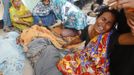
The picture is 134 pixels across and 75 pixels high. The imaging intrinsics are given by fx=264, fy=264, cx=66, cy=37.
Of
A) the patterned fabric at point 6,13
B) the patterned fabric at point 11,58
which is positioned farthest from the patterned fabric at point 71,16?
the patterned fabric at point 6,13

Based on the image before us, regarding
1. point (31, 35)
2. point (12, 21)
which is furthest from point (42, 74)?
point (12, 21)

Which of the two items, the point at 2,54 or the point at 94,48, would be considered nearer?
the point at 94,48

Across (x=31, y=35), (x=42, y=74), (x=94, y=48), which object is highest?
(x=94, y=48)

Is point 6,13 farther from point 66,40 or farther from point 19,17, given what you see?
point 66,40

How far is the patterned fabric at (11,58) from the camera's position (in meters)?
2.21

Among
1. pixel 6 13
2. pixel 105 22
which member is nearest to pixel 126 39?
pixel 105 22

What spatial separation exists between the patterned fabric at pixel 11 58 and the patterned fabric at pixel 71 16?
595 mm

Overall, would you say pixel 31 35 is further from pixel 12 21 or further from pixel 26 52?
pixel 12 21

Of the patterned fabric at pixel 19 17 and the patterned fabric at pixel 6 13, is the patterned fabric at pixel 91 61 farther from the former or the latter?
the patterned fabric at pixel 6 13

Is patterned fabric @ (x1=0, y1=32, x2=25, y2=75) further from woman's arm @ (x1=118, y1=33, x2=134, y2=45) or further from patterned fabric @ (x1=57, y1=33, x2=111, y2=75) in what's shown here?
woman's arm @ (x1=118, y1=33, x2=134, y2=45)

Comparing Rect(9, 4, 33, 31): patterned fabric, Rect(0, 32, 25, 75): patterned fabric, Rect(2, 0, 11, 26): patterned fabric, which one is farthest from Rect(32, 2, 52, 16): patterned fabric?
Rect(0, 32, 25, 75): patterned fabric

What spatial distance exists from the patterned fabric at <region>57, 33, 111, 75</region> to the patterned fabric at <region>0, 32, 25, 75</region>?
2.52ft

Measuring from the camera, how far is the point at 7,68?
7.26 ft

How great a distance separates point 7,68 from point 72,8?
3.16 feet
